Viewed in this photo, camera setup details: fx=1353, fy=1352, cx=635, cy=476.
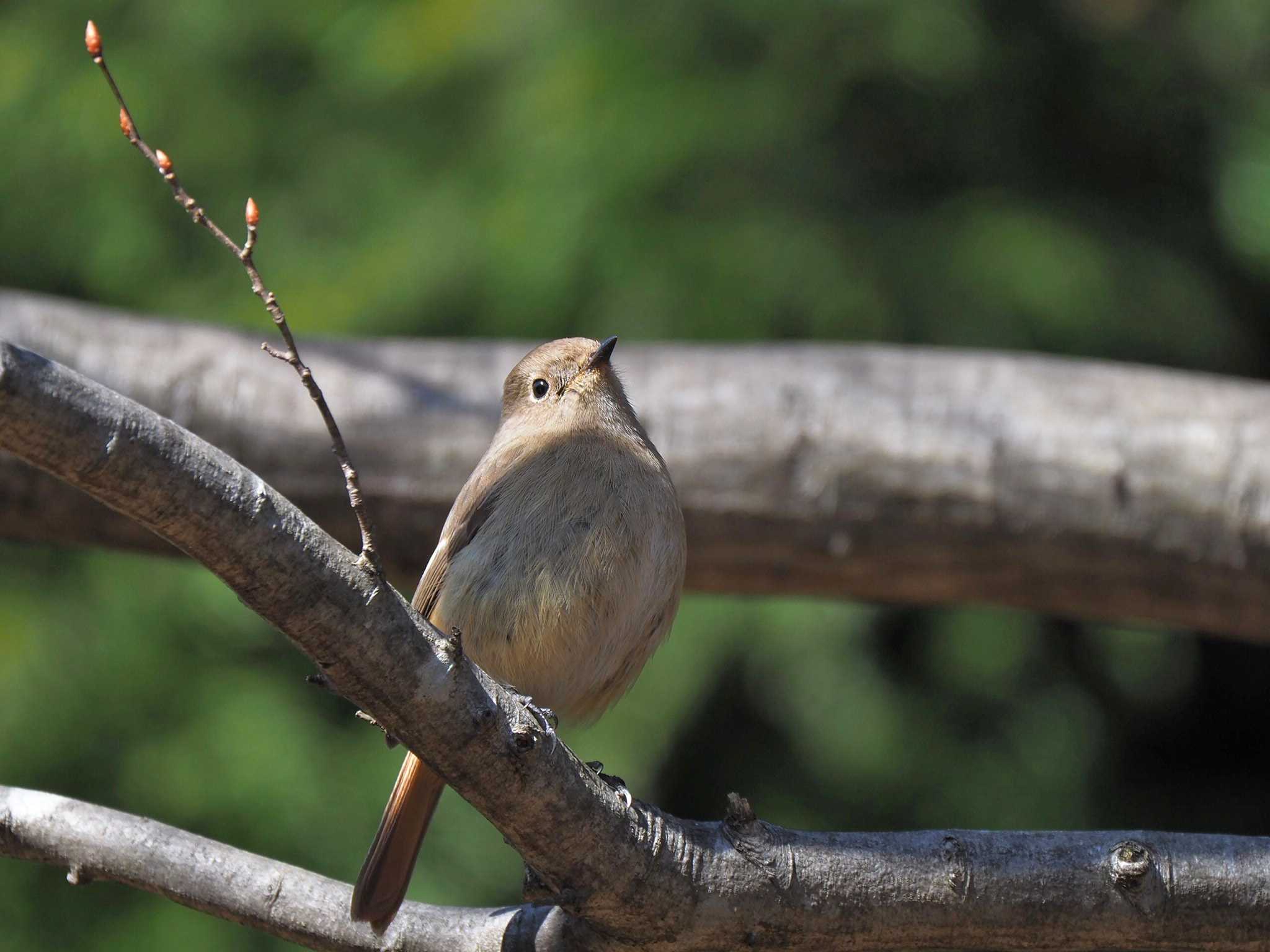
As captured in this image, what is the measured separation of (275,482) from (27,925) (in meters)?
1.79

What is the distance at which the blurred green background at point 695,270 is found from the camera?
4.67 metres

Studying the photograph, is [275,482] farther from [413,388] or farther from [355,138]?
[355,138]

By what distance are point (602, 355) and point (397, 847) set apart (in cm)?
132

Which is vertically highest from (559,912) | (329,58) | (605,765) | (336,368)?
(329,58)

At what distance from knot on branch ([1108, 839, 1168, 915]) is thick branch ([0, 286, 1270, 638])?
1.89 meters

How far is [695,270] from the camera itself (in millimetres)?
4836

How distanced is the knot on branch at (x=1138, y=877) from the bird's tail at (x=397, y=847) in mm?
1205

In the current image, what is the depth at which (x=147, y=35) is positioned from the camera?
5.71m

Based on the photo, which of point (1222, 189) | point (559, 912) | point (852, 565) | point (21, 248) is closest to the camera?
point (559, 912)

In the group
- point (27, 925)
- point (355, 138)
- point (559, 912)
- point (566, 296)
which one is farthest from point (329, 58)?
point (559, 912)

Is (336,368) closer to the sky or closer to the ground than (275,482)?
→ closer to the sky

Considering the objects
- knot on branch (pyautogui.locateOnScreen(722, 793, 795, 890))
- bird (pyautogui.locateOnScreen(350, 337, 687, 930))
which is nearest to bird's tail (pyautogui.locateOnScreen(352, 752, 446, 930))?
bird (pyautogui.locateOnScreen(350, 337, 687, 930))

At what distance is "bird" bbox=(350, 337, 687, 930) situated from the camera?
2904 millimetres

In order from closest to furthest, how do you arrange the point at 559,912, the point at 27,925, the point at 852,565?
1. the point at 559,912
2. the point at 852,565
3. the point at 27,925
